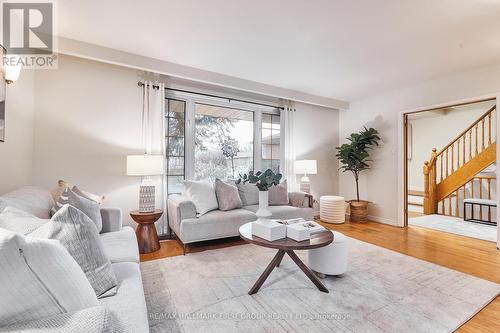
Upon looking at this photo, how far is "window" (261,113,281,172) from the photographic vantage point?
4.62 meters

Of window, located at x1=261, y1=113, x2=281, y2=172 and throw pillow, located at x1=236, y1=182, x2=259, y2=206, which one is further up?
window, located at x1=261, y1=113, x2=281, y2=172

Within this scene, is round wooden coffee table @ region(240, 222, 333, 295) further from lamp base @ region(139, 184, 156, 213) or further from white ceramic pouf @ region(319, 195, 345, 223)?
white ceramic pouf @ region(319, 195, 345, 223)

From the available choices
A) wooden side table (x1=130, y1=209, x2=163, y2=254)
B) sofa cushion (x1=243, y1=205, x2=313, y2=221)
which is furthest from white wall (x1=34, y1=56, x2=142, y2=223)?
sofa cushion (x1=243, y1=205, x2=313, y2=221)

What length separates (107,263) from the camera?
4.11ft

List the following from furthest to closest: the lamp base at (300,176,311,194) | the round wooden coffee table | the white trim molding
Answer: the lamp base at (300,176,311,194) < the white trim molding < the round wooden coffee table

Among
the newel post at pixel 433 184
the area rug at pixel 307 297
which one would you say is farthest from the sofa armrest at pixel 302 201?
the newel post at pixel 433 184

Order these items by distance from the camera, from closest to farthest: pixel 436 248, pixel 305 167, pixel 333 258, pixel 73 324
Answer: pixel 73 324 < pixel 333 258 < pixel 436 248 < pixel 305 167

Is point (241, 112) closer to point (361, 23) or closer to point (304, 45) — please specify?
point (304, 45)

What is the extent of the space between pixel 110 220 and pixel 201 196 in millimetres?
1158

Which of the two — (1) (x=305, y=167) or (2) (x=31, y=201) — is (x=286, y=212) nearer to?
(1) (x=305, y=167)

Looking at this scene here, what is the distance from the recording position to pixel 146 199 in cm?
299

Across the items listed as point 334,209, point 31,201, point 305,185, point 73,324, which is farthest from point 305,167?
point 73,324

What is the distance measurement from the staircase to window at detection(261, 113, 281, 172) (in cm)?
378

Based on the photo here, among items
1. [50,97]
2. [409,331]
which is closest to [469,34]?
[409,331]
